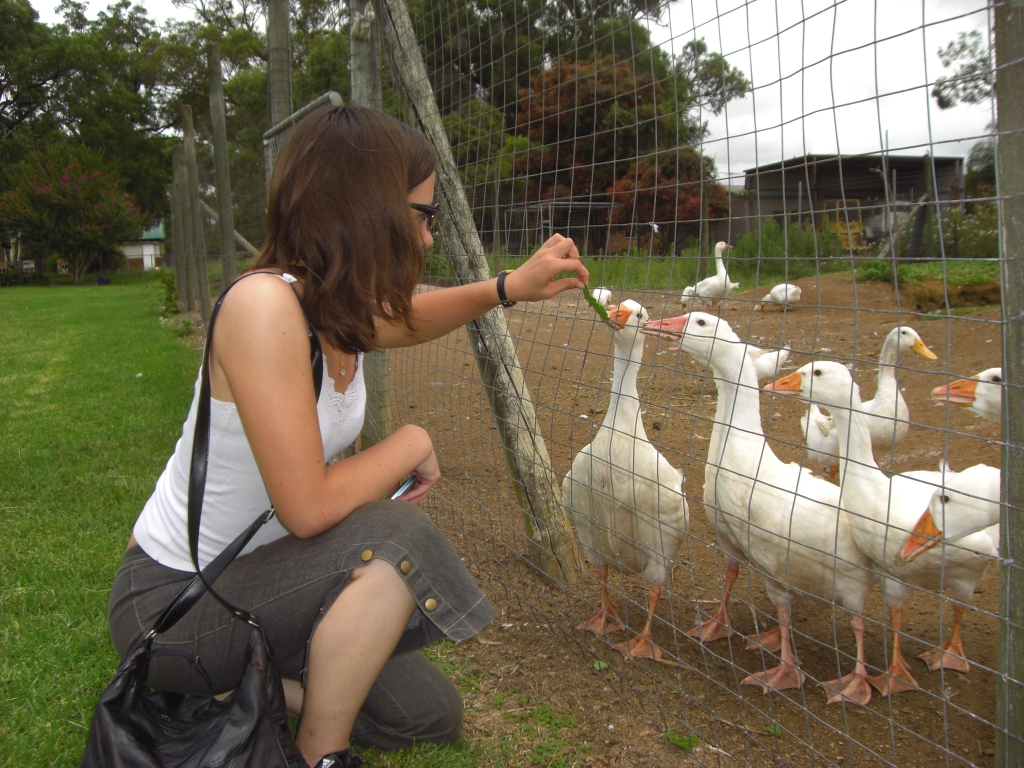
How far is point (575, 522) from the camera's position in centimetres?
315

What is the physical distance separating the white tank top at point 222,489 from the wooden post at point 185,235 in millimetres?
11713

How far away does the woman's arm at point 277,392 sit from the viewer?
4.83ft

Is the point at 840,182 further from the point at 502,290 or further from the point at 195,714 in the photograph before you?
the point at 195,714

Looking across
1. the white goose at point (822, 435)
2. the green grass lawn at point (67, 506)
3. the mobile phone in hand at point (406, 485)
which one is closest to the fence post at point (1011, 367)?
the mobile phone in hand at point (406, 485)

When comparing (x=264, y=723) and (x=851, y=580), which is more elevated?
(x=264, y=723)

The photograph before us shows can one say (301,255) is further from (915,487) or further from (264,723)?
(915,487)

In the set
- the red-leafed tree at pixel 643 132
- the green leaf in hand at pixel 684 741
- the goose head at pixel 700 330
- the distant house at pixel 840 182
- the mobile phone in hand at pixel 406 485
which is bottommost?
the green leaf in hand at pixel 684 741

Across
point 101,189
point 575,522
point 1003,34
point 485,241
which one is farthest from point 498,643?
point 101,189

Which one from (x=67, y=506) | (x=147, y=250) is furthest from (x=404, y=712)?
(x=147, y=250)

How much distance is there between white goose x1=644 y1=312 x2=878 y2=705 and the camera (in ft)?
8.88

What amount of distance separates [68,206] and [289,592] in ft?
103

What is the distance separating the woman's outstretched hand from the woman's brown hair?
405mm

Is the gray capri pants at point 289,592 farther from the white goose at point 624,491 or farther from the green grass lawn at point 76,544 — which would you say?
the white goose at point 624,491

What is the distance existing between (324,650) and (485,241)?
2.00m
